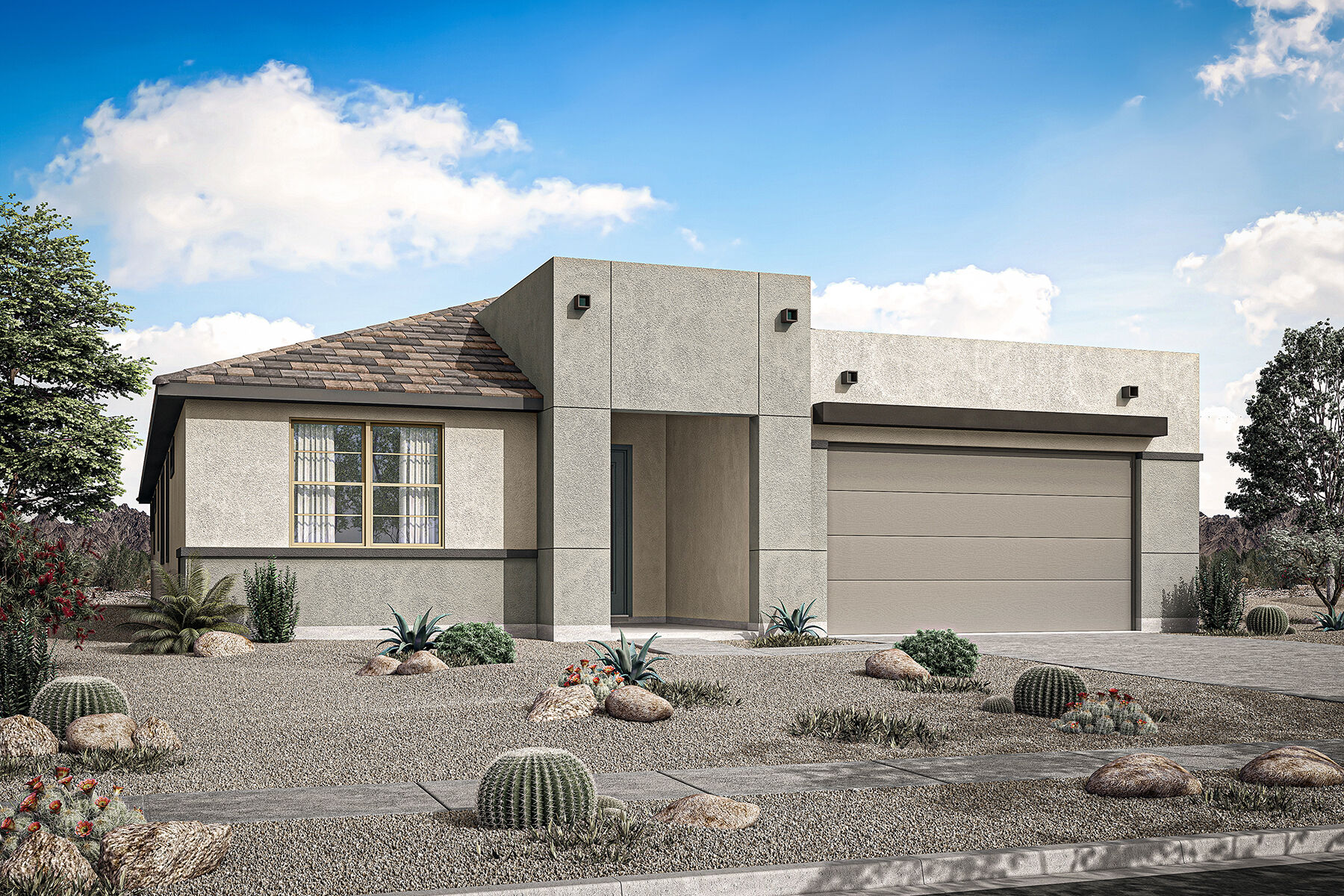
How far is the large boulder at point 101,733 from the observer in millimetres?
8711

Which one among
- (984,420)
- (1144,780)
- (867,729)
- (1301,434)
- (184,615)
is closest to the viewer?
(1144,780)

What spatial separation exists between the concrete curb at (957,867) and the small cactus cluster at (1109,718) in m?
3.17

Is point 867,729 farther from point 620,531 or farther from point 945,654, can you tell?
point 620,531

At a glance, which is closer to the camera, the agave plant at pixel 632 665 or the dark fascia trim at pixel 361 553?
the agave plant at pixel 632 665

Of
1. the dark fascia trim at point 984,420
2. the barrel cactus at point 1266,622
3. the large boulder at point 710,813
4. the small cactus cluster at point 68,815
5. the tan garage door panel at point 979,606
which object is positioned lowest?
the barrel cactus at point 1266,622

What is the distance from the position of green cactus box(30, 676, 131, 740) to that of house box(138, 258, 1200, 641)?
7.01 m

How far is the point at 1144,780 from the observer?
742 cm

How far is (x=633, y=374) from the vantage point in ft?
58.1

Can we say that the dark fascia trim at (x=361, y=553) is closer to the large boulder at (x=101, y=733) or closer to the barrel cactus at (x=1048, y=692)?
the large boulder at (x=101, y=733)

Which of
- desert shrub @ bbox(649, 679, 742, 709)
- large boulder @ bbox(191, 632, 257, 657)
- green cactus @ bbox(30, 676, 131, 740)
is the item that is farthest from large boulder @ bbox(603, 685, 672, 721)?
large boulder @ bbox(191, 632, 257, 657)

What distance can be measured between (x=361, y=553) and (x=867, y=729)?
31.1 feet

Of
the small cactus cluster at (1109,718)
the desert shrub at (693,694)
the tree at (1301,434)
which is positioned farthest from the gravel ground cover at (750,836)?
the tree at (1301,434)

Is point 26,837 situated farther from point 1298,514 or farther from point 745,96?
point 1298,514

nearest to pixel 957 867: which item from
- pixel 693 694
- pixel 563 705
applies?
pixel 563 705
